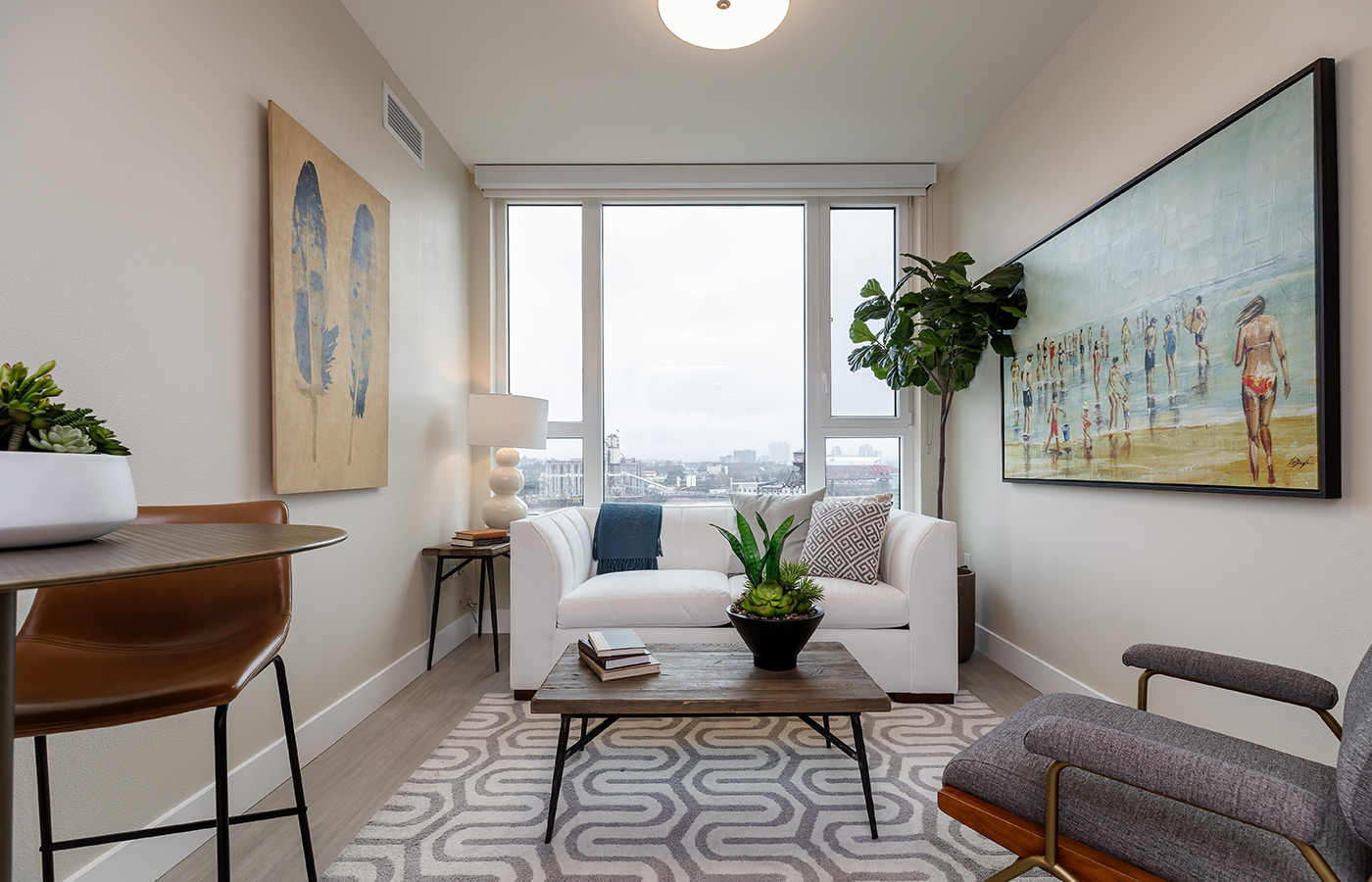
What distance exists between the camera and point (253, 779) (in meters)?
2.09

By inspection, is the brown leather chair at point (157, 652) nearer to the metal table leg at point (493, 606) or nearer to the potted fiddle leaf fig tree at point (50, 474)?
the potted fiddle leaf fig tree at point (50, 474)

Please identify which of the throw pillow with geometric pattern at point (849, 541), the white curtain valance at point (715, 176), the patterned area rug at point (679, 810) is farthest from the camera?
the white curtain valance at point (715, 176)

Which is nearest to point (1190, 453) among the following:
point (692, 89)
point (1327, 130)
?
point (1327, 130)

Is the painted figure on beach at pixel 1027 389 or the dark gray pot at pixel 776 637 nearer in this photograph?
the dark gray pot at pixel 776 637

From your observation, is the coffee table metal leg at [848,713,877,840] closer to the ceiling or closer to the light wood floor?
the light wood floor

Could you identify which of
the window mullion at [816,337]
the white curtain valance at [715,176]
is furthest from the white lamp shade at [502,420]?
the window mullion at [816,337]

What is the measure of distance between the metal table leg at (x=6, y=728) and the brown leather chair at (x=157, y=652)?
0.22 m

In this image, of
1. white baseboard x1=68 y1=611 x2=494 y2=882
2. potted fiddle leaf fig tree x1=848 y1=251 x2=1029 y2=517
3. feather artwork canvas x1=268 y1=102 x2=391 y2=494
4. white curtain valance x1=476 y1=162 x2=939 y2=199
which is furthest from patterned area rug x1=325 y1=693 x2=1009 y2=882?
white curtain valance x1=476 y1=162 x2=939 y2=199

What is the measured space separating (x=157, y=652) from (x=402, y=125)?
2584 millimetres

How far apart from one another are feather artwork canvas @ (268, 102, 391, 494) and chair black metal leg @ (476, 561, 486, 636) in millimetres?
1038

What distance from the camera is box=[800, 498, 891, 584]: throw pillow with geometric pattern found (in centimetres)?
316

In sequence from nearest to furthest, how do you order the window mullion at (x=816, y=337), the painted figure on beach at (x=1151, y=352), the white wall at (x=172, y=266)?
1. the white wall at (x=172, y=266)
2. the painted figure on beach at (x=1151, y=352)
3. the window mullion at (x=816, y=337)

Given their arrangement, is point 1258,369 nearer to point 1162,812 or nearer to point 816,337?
point 1162,812

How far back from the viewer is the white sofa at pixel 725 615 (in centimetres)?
293
